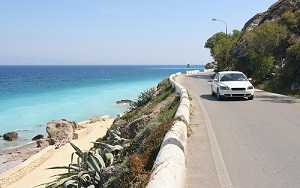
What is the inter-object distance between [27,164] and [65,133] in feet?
29.0

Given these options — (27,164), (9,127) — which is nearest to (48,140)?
(27,164)

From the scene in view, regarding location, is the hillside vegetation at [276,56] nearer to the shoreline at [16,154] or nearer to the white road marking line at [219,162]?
the white road marking line at [219,162]

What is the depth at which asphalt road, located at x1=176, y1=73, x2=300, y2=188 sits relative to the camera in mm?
5578

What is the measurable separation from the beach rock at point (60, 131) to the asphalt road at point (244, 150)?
1717 centimetres

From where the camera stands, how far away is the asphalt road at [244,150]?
5578 millimetres

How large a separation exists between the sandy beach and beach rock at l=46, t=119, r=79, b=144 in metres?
1.00

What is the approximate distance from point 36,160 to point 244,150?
607 inches

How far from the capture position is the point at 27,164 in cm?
1936

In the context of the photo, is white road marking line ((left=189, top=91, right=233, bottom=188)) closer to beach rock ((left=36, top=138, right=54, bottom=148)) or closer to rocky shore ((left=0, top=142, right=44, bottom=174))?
rocky shore ((left=0, top=142, right=44, bottom=174))

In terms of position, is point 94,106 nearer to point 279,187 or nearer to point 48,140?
point 48,140

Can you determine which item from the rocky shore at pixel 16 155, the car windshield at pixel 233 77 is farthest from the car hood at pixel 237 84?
the rocky shore at pixel 16 155

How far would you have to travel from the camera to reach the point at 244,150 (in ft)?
24.5

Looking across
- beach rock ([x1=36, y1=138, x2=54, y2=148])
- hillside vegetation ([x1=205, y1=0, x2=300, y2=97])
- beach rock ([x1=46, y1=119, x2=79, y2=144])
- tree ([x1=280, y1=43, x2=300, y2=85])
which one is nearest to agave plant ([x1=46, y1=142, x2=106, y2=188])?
hillside vegetation ([x1=205, y1=0, x2=300, y2=97])

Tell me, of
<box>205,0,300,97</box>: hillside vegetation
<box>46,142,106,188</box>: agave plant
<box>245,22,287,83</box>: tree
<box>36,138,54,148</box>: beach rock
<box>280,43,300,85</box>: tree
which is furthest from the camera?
<box>245,22,287,83</box>: tree
